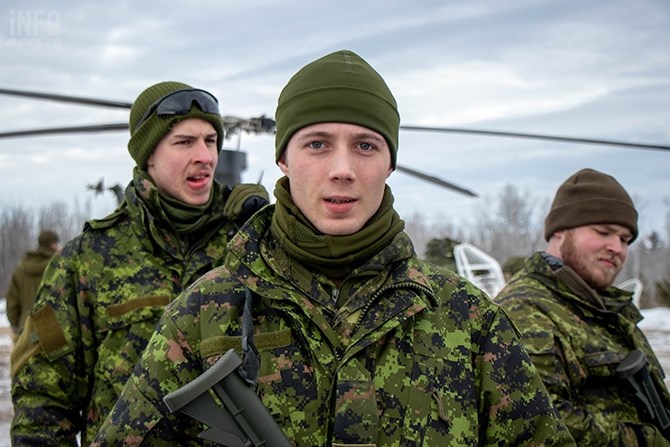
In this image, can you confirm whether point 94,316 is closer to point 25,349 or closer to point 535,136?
point 25,349

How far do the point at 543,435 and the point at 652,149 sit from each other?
4880 millimetres

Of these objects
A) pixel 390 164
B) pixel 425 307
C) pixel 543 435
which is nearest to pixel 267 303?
pixel 425 307

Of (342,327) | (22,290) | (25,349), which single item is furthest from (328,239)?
(22,290)

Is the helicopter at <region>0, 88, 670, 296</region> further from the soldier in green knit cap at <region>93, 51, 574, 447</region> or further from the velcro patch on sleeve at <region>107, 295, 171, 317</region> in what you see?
the soldier in green knit cap at <region>93, 51, 574, 447</region>

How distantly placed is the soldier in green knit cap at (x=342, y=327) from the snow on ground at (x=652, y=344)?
6.58 metres

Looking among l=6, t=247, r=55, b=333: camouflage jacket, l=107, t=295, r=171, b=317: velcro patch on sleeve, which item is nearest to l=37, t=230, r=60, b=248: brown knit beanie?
l=6, t=247, r=55, b=333: camouflage jacket

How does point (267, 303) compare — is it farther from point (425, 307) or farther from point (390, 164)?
point (390, 164)

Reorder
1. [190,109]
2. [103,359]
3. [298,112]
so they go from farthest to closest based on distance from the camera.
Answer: [190,109]
[103,359]
[298,112]

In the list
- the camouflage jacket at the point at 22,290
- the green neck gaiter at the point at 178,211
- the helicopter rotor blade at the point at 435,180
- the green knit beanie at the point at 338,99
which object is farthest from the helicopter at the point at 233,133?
the green knit beanie at the point at 338,99

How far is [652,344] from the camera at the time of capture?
54.1 feet

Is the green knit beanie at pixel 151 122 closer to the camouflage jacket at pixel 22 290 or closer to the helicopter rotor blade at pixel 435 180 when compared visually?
the helicopter rotor blade at pixel 435 180

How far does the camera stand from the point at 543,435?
1.89 m

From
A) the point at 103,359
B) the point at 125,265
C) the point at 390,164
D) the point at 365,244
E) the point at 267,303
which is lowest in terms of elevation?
the point at 103,359

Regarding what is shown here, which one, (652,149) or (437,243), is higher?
(652,149)
